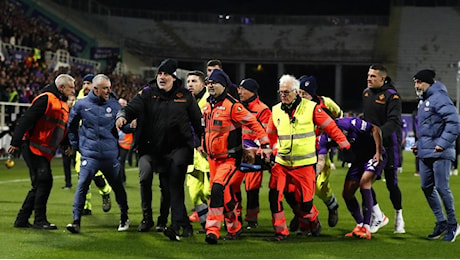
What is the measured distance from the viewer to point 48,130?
1114cm

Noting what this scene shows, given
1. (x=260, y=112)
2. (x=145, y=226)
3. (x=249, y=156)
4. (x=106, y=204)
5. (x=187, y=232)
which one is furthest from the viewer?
(x=106, y=204)

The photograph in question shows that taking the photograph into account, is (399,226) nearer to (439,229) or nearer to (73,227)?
(439,229)

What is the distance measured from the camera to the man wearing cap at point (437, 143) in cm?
1024

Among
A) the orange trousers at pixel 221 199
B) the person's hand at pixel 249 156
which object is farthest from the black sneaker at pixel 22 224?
the person's hand at pixel 249 156

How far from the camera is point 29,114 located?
10938 millimetres

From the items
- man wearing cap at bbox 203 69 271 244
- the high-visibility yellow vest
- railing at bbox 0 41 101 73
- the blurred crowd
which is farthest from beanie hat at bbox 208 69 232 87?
railing at bbox 0 41 101 73

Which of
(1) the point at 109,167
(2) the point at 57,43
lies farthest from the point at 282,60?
(1) the point at 109,167

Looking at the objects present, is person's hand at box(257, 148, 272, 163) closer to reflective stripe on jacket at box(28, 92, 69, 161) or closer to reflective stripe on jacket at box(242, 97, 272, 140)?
reflective stripe on jacket at box(242, 97, 272, 140)

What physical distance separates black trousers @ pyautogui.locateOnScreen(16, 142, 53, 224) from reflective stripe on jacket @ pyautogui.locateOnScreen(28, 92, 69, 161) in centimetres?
9

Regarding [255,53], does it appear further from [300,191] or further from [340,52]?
[300,191]

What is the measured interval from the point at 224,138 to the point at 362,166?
6.40ft

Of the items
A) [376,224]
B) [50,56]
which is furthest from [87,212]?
[50,56]

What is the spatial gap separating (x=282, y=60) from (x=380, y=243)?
48535 millimetres

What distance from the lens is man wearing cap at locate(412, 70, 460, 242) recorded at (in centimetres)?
1024
